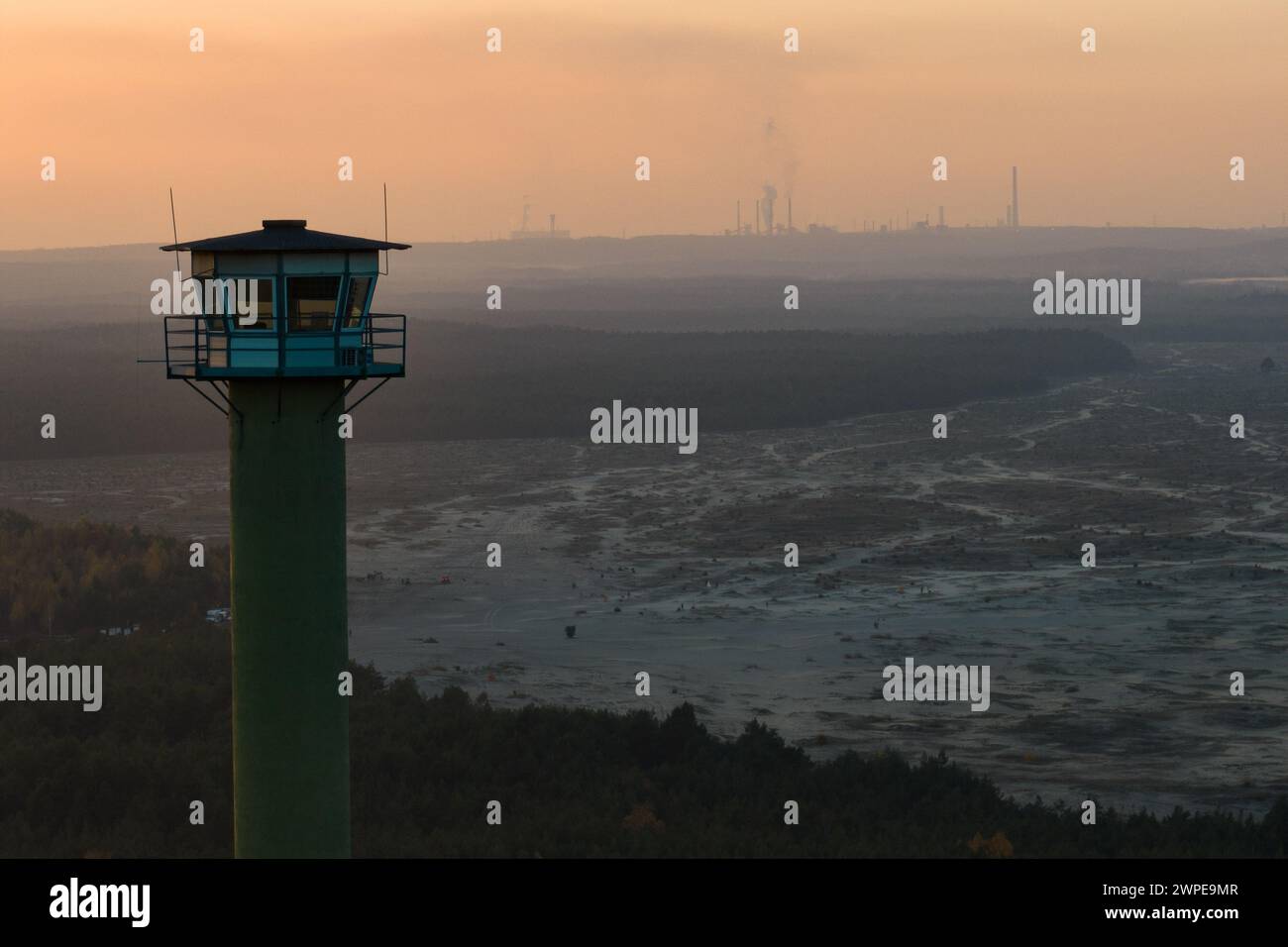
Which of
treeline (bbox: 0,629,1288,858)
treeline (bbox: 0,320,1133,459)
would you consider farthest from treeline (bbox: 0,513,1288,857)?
treeline (bbox: 0,320,1133,459)

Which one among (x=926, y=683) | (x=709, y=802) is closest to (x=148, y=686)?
(x=709, y=802)

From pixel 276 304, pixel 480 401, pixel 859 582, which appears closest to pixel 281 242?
pixel 276 304

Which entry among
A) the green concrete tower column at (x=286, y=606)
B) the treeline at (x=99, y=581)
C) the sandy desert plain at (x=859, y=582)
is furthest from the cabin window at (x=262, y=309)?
the treeline at (x=99, y=581)

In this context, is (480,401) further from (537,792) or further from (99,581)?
(537,792)

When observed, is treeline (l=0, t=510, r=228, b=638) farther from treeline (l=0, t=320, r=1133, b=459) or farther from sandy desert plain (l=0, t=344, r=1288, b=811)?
treeline (l=0, t=320, r=1133, b=459)

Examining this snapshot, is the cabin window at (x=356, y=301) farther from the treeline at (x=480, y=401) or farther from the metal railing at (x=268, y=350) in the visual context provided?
the treeline at (x=480, y=401)

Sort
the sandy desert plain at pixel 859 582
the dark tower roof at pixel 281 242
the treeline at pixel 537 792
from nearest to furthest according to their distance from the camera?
the dark tower roof at pixel 281 242
the treeline at pixel 537 792
the sandy desert plain at pixel 859 582

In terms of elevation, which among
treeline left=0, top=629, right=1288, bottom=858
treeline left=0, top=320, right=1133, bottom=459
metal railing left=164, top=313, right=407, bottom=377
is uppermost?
treeline left=0, top=320, right=1133, bottom=459
